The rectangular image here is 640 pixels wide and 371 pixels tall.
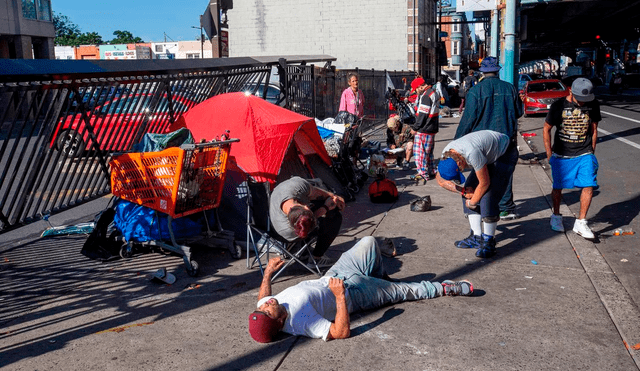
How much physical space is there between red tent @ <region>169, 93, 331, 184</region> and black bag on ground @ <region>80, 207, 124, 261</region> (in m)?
1.55

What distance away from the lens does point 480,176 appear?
605 cm

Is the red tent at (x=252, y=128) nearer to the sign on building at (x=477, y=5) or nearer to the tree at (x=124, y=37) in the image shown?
the sign on building at (x=477, y=5)

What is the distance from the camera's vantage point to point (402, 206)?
8859 mm

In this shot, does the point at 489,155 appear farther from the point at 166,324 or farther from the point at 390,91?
the point at 390,91

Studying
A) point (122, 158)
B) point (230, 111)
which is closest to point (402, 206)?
point (230, 111)

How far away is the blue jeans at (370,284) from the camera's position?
4.84m

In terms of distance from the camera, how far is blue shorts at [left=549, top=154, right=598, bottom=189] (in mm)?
6918

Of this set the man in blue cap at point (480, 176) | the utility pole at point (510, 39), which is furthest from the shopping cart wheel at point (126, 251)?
the utility pole at point (510, 39)

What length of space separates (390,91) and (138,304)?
9.77 meters

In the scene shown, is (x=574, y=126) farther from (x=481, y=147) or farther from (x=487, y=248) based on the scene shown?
(x=487, y=248)

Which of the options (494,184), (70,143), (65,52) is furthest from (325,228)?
(65,52)

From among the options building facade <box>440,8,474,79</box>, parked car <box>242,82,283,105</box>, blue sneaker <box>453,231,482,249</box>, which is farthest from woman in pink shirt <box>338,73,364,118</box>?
building facade <box>440,8,474,79</box>

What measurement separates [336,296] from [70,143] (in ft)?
12.7

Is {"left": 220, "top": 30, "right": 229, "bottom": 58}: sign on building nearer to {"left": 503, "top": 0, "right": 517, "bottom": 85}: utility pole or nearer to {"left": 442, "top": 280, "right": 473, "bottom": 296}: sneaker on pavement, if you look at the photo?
{"left": 503, "top": 0, "right": 517, "bottom": 85}: utility pole
